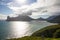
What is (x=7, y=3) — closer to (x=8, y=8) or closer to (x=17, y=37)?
(x=8, y=8)

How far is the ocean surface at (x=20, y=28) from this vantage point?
337 cm

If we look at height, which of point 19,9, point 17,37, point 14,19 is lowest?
point 17,37

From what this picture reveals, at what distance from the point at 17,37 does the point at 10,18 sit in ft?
1.47

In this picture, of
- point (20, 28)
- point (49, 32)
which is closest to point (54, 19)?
point (49, 32)

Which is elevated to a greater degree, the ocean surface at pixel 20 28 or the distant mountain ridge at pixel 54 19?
the distant mountain ridge at pixel 54 19

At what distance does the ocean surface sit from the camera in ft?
11.1

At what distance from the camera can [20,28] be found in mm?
3398

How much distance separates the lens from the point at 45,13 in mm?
3420

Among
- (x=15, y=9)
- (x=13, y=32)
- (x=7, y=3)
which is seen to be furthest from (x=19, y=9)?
(x=13, y=32)

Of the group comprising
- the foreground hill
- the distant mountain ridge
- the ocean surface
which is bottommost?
the foreground hill

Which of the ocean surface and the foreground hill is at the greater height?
the ocean surface

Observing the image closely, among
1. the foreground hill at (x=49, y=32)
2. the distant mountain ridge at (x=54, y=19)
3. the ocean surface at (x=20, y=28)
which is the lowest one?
the foreground hill at (x=49, y=32)

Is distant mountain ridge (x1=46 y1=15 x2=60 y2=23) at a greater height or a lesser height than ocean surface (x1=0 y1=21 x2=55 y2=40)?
greater

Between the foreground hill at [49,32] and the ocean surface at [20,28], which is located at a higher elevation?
the ocean surface at [20,28]
